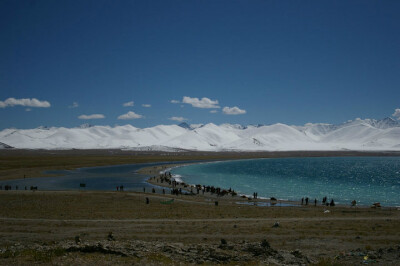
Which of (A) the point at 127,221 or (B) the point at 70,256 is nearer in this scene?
(B) the point at 70,256

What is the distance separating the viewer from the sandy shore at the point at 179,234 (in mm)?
16969

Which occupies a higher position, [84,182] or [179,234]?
[179,234]

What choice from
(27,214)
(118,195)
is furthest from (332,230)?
(118,195)

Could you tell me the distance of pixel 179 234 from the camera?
2375cm

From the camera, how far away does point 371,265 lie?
16.4 metres

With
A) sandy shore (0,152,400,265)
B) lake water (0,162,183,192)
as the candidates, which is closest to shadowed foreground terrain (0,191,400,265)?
sandy shore (0,152,400,265)

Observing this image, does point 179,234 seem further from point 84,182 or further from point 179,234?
point 84,182

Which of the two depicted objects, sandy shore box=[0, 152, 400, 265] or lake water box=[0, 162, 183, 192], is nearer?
sandy shore box=[0, 152, 400, 265]

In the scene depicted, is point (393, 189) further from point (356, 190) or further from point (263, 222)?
point (263, 222)

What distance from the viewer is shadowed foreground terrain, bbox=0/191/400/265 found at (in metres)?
17.0

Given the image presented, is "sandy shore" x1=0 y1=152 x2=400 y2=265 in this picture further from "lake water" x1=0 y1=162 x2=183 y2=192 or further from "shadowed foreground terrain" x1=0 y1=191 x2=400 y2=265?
"lake water" x1=0 y1=162 x2=183 y2=192

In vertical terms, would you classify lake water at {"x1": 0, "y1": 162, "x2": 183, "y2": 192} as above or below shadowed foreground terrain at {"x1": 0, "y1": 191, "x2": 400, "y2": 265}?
below

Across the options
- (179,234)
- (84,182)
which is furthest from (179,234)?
(84,182)

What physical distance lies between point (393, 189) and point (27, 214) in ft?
200
